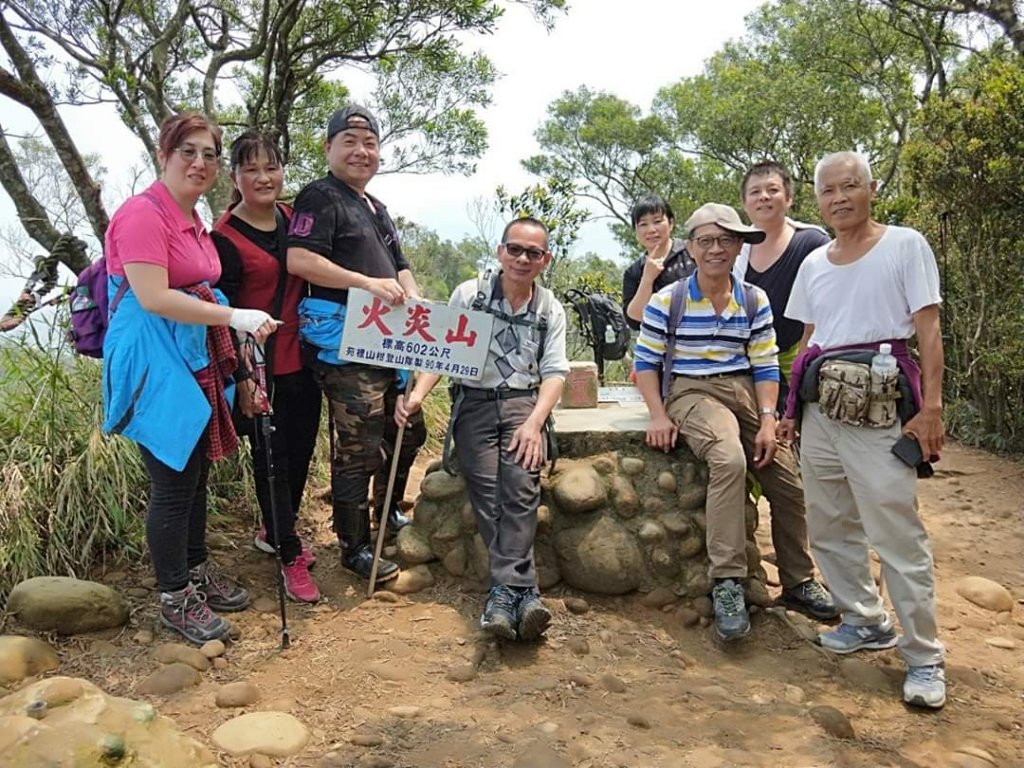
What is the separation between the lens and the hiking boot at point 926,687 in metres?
2.75

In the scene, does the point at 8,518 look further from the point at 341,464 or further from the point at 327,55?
the point at 327,55

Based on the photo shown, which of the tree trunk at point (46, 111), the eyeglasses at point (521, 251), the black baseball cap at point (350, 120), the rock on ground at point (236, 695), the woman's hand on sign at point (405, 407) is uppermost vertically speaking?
the tree trunk at point (46, 111)

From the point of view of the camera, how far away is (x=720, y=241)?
128 inches

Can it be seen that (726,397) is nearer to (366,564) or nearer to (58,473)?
(366,564)

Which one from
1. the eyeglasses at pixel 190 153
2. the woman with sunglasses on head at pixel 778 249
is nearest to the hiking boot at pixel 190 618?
the eyeglasses at pixel 190 153

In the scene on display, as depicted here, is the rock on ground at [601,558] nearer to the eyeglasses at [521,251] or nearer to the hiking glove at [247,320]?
the eyeglasses at [521,251]

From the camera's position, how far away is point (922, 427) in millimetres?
2695

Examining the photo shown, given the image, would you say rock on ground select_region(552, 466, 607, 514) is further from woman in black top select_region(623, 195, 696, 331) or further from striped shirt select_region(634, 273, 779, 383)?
woman in black top select_region(623, 195, 696, 331)

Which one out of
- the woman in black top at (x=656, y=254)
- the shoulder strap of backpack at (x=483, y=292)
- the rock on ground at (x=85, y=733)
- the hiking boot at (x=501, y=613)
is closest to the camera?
the rock on ground at (x=85, y=733)

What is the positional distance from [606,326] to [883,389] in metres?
2.72

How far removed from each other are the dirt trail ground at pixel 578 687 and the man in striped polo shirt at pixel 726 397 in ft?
1.20

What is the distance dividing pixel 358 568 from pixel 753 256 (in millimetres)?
2328

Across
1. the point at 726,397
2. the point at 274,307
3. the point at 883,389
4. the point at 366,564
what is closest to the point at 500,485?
the point at 366,564

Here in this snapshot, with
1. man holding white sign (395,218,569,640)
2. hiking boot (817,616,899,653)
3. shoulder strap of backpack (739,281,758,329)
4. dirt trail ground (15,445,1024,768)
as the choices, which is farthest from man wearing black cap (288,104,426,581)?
hiking boot (817,616,899,653)
